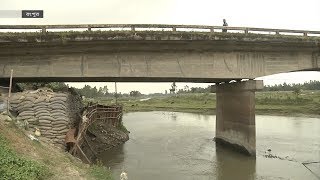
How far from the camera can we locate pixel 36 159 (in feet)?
39.5

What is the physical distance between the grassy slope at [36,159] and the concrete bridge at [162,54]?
7133mm

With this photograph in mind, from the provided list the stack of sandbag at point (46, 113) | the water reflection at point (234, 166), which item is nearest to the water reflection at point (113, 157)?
the stack of sandbag at point (46, 113)

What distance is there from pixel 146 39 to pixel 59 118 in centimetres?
704

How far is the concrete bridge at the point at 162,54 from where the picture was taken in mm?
20344

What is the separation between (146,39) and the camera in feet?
67.6

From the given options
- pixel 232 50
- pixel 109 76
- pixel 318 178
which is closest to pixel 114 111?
pixel 109 76

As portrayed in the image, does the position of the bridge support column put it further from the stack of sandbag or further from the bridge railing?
the stack of sandbag

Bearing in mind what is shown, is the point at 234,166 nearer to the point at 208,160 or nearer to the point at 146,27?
the point at 208,160

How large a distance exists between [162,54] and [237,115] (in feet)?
23.0

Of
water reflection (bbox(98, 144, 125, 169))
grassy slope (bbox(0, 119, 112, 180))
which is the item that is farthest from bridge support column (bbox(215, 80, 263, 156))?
grassy slope (bbox(0, 119, 112, 180))

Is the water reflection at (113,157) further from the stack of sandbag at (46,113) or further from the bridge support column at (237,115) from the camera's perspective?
the bridge support column at (237,115)

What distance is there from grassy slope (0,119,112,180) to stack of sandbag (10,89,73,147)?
1435mm

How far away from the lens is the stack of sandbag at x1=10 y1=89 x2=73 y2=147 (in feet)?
53.0

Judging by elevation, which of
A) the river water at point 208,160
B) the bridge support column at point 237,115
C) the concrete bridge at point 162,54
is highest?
the concrete bridge at point 162,54
